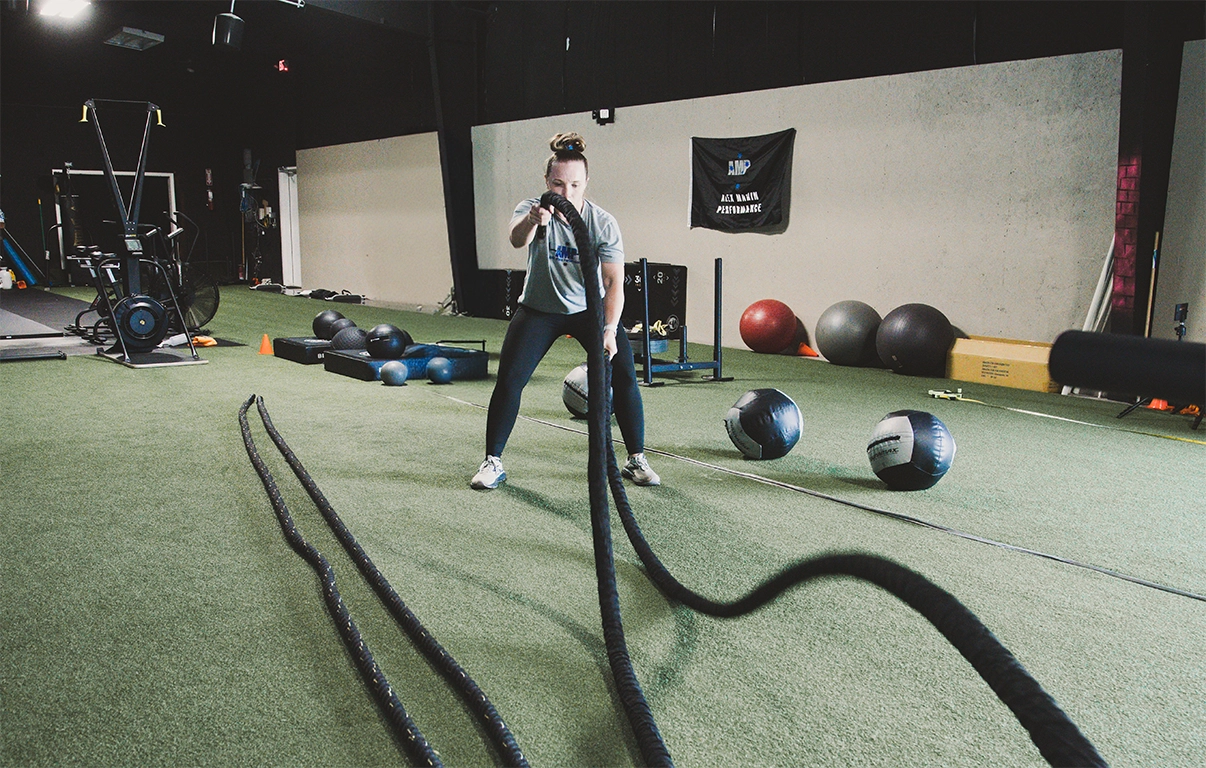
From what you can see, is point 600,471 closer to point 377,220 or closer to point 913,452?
point 913,452

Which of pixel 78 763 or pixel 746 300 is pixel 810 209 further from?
pixel 78 763

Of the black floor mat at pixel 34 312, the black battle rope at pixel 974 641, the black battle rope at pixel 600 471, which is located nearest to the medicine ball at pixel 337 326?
the black floor mat at pixel 34 312

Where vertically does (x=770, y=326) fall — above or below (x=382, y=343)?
above

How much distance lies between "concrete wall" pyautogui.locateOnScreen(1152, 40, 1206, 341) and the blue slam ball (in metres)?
4.91

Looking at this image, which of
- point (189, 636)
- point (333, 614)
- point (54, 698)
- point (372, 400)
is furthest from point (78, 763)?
point (372, 400)

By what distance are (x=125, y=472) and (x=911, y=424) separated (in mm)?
3367

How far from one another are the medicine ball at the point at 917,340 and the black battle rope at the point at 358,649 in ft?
16.8

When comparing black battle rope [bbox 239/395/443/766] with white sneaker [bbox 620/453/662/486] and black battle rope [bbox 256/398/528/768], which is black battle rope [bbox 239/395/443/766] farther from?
white sneaker [bbox 620/453/662/486]

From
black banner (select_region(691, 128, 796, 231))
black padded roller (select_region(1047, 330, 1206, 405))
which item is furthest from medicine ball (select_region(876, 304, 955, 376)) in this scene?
black padded roller (select_region(1047, 330, 1206, 405))

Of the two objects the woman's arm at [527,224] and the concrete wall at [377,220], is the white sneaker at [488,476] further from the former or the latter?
the concrete wall at [377,220]

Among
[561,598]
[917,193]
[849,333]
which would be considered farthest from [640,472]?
[917,193]

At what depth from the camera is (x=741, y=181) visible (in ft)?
27.9

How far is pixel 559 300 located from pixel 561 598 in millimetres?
1232

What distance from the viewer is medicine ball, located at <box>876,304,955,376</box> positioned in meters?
6.77
